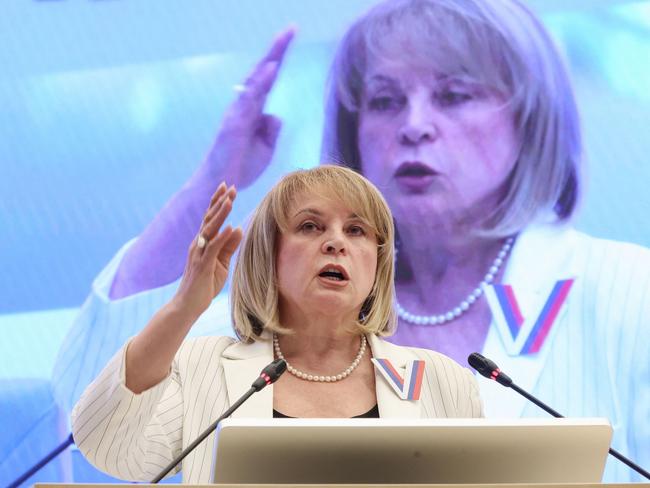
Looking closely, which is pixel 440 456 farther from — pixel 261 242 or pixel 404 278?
pixel 404 278

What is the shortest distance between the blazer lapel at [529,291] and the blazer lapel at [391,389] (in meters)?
1.00

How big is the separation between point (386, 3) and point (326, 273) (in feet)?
5.21

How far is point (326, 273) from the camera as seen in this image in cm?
203

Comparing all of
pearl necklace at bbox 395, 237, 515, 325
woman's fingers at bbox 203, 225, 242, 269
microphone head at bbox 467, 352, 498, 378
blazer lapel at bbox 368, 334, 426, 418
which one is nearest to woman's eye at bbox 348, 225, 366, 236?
blazer lapel at bbox 368, 334, 426, 418

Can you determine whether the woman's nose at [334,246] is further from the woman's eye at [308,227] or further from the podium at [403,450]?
the podium at [403,450]

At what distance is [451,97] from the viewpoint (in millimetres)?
3254

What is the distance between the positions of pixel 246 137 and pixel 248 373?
141 cm

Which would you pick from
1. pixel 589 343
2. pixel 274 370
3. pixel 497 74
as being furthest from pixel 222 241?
pixel 497 74

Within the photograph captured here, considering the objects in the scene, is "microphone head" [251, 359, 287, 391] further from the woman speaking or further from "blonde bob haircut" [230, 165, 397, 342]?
"blonde bob haircut" [230, 165, 397, 342]

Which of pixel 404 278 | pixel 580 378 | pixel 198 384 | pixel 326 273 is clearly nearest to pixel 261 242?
pixel 326 273

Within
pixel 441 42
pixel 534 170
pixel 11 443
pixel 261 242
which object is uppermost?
pixel 441 42

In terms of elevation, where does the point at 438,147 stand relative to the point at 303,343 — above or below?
above

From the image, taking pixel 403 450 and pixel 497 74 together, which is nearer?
pixel 403 450

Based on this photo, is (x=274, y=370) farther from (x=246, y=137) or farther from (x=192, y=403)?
(x=246, y=137)
